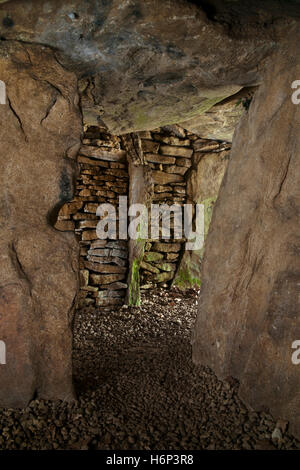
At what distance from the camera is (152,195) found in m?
5.11

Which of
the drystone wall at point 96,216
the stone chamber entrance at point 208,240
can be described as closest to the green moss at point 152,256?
the drystone wall at point 96,216

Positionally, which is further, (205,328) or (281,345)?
(205,328)

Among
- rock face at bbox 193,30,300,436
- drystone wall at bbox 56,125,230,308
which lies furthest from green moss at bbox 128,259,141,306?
rock face at bbox 193,30,300,436

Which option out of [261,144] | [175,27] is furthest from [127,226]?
[175,27]

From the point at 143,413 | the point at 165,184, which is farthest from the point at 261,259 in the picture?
the point at 165,184

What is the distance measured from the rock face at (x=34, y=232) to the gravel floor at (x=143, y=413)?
198 millimetres

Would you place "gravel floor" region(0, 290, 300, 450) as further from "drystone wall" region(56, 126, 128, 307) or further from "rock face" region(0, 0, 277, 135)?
"rock face" region(0, 0, 277, 135)

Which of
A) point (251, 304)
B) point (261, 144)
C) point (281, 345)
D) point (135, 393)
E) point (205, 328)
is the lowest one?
point (135, 393)

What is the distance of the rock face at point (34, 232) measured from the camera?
1.93 meters

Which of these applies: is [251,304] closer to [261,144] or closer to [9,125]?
[261,144]

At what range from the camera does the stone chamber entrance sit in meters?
1.81

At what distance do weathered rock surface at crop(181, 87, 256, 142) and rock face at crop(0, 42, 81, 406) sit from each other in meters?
1.69

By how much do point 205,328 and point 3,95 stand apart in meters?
2.21

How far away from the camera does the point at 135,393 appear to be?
7.33 ft
